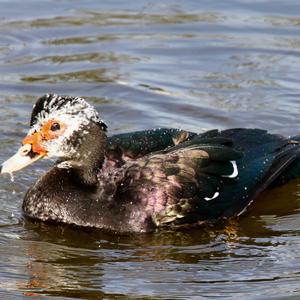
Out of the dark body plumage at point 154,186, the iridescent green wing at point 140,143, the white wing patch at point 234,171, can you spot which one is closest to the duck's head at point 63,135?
the dark body plumage at point 154,186

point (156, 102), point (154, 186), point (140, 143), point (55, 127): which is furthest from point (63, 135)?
point (156, 102)

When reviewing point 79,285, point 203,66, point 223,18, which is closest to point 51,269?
point 79,285

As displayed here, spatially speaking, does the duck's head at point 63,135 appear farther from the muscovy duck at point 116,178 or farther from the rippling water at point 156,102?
the rippling water at point 156,102

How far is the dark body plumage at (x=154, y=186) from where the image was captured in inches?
377

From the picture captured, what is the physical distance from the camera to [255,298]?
26.6 feet

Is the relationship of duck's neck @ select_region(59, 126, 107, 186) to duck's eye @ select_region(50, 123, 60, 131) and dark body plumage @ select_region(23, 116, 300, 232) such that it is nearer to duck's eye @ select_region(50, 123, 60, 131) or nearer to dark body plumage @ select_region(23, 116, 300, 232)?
dark body plumage @ select_region(23, 116, 300, 232)

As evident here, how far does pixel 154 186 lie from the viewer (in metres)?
9.59

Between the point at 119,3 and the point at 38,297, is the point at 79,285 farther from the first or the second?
the point at 119,3

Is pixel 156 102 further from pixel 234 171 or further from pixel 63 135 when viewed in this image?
pixel 63 135

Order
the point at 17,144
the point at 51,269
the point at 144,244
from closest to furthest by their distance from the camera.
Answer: the point at 51,269 → the point at 144,244 → the point at 17,144

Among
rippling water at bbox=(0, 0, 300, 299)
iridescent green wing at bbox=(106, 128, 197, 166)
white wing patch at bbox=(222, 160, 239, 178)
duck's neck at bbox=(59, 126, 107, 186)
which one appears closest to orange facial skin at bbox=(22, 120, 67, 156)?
duck's neck at bbox=(59, 126, 107, 186)

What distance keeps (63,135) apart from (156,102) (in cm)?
321

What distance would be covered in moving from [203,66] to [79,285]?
6033 mm

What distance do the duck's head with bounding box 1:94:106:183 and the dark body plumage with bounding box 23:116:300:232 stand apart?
185mm
